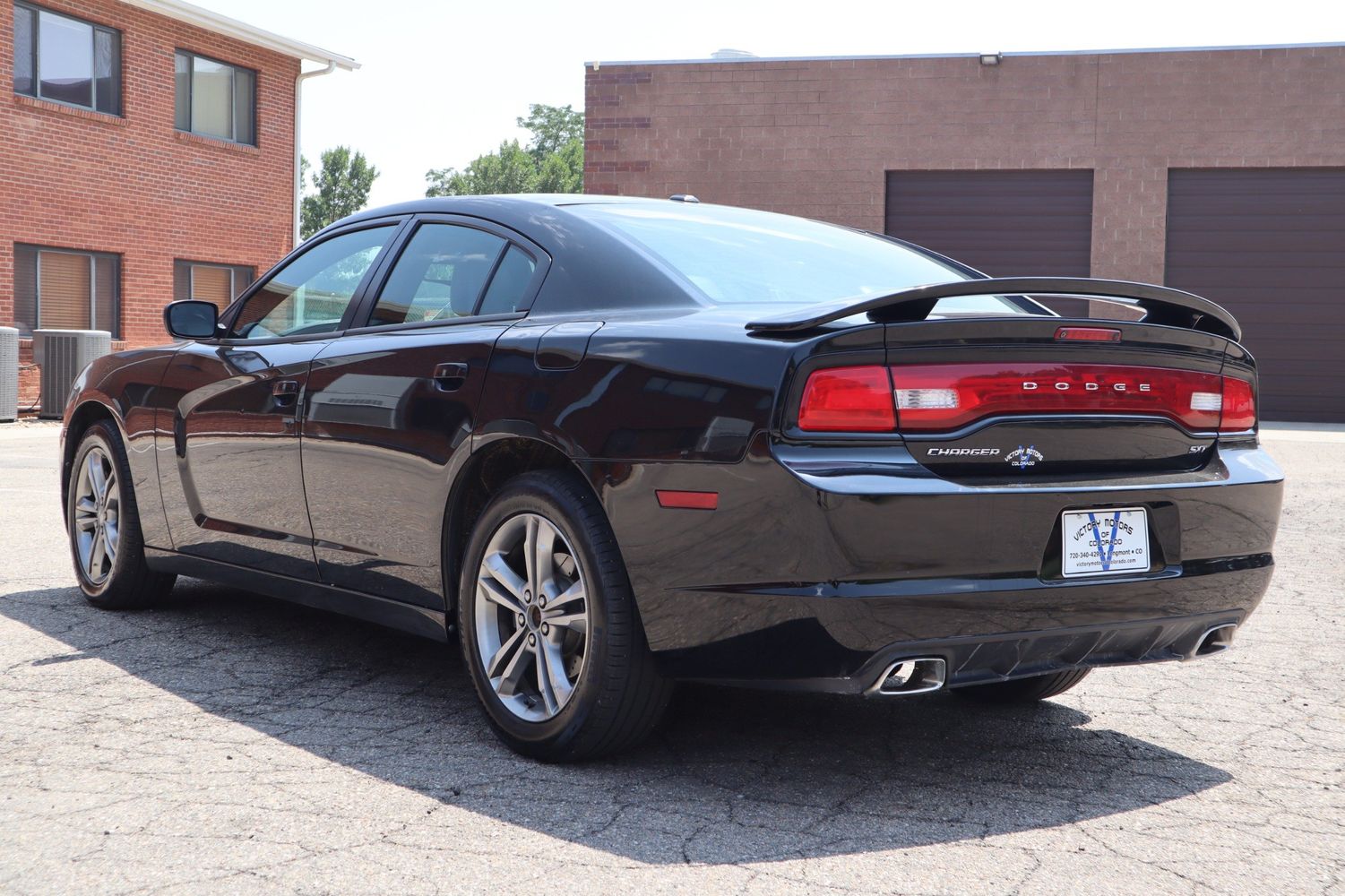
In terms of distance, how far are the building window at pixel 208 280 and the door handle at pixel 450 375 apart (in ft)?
63.4

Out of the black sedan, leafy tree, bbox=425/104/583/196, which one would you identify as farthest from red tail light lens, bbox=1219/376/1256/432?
leafy tree, bbox=425/104/583/196

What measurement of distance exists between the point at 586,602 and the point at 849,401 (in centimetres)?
83

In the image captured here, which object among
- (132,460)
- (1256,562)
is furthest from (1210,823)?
(132,460)

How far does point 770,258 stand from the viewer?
13.7 ft

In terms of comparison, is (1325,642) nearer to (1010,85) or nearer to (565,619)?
(565,619)

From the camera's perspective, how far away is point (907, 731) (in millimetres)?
4113

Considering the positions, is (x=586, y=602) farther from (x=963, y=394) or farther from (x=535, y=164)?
(x=535, y=164)

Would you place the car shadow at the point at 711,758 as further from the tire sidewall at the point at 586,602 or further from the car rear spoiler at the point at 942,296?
the car rear spoiler at the point at 942,296

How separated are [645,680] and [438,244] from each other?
166cm

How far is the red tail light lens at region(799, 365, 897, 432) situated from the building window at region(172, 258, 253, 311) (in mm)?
20458

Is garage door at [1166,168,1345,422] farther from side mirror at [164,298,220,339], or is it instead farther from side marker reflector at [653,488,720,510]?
side marker reflector at [653,488,720,510]

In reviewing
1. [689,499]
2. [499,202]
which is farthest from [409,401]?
[689,499]

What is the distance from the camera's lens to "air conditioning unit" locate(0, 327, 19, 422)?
1744 cm

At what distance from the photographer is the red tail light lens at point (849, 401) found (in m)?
3.13
